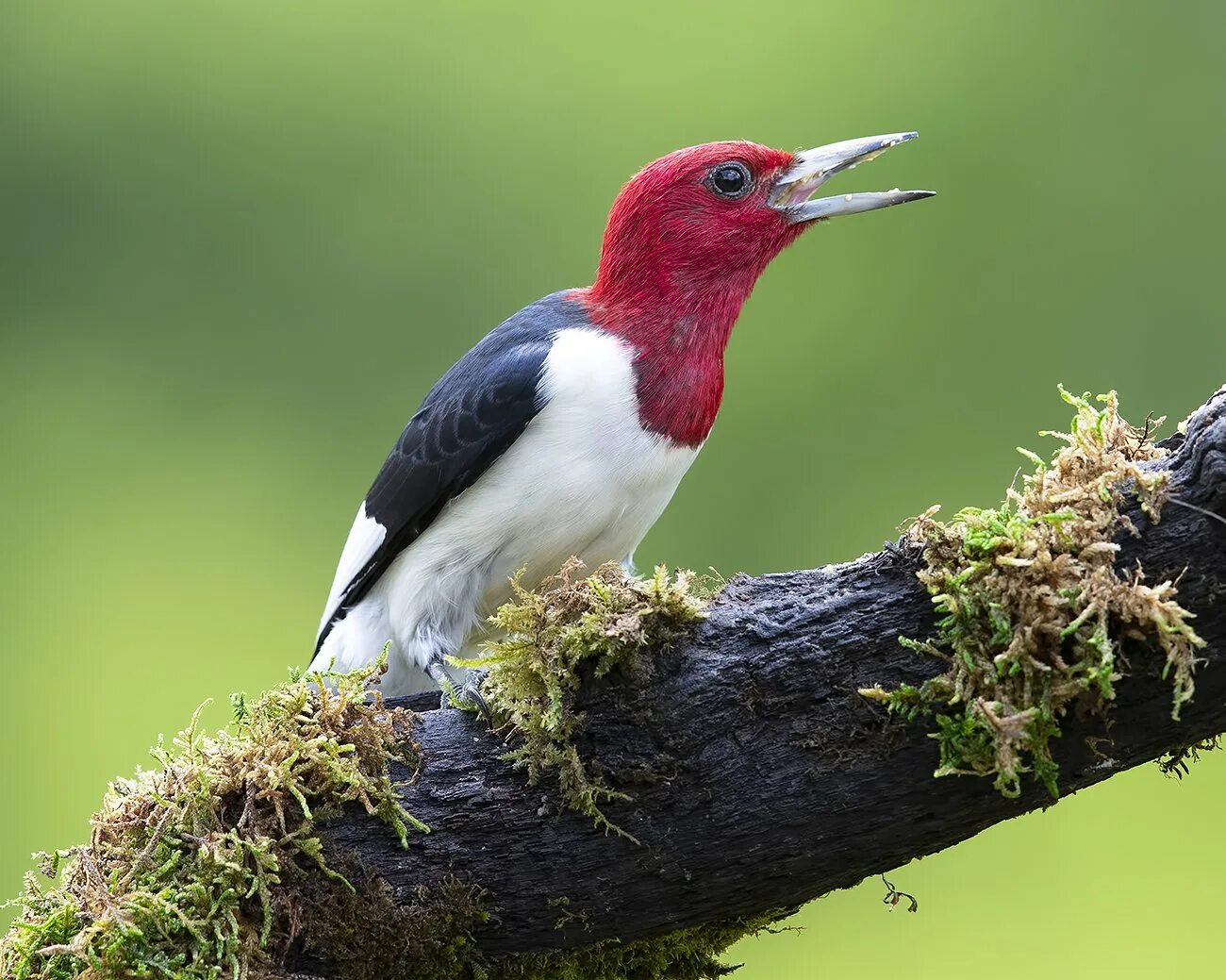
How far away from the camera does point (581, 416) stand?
8.25 ft

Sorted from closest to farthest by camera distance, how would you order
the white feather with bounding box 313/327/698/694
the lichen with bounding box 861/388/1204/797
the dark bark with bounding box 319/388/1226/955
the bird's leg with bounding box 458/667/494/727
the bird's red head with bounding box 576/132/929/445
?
the lichen with bounding box 861/388/1204/797 → the dark bark with bounding box 319/388/1226/955 → the bird's leg with bounding box 458/667/494/727 → the white feather with bounding box 313/327/698/694 → the bird's red head with bounding box 576/132/929/445

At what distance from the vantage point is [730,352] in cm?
516

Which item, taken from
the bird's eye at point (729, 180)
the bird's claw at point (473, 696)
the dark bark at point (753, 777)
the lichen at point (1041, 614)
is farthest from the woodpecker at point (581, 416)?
the lichen at point (1041, 614)

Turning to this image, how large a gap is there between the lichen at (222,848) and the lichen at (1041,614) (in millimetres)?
765

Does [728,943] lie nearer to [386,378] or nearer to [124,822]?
[124,822]

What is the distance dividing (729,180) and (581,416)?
605 mm

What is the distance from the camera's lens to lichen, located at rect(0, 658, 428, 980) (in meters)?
1.95

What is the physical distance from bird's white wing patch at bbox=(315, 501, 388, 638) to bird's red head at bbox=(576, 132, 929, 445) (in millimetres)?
592

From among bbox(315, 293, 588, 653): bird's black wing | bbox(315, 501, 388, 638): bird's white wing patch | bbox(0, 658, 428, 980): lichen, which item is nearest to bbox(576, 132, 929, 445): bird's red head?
bbox(315, 293, 588, 653): bird's black wing

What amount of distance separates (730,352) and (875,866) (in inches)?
132

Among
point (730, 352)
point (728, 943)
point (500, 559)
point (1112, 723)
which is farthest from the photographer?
point (730, 352)

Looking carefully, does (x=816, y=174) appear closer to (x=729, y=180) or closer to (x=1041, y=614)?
(x=729, y=180)

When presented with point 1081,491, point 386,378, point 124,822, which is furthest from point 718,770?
point 386,378

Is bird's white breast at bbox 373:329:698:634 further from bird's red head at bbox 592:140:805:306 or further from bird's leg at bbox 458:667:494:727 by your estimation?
bird's leg at bbox 458:667:494:727
